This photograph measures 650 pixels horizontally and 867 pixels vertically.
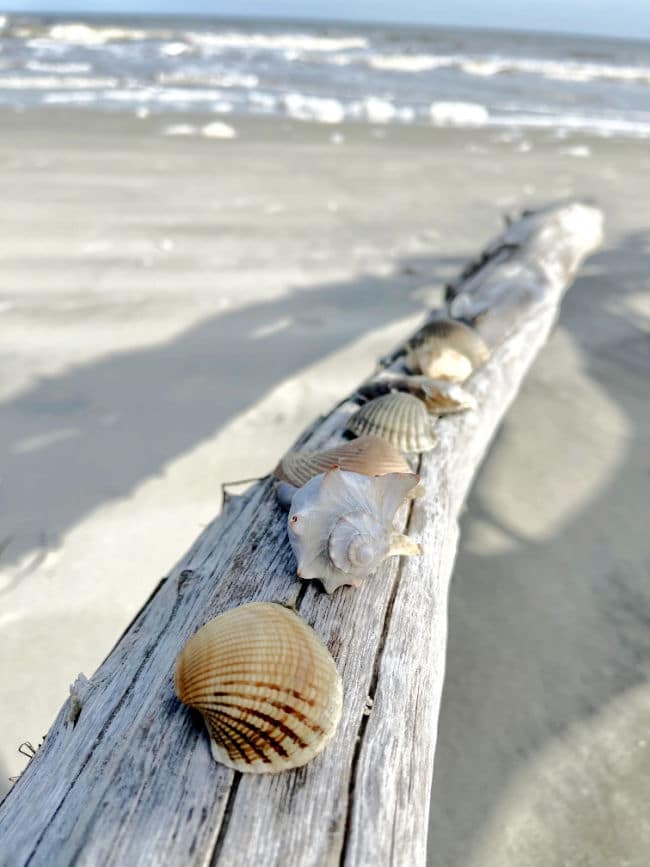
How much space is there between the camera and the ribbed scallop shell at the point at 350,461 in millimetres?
2174

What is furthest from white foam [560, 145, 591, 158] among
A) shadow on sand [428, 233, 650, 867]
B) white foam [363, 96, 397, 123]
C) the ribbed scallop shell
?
the ribbed scallop shell

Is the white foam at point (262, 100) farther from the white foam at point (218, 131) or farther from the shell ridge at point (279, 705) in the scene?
the shell ridge at point (279, 705)

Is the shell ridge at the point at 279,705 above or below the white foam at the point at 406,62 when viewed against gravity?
above

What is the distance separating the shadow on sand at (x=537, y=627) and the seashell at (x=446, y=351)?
735 mm

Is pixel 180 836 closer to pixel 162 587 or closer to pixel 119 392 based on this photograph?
pixel 162 587

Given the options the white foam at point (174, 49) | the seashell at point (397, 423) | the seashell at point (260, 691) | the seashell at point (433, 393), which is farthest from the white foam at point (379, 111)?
the seashell at point (260, 691)

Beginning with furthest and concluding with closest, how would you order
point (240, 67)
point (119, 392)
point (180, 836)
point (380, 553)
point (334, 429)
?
point (240, 67) < point (119, 392) < point (334, 429) < point (380, 553) < point (180, 836)

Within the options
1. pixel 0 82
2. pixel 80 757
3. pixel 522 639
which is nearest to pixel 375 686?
pixel 80 757

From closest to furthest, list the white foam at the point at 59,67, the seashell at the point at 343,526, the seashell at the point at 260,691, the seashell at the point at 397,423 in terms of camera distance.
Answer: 1. the seashell at the point at 260,691
2. the seashell at the point at 343,526
3. the seashell at the point at 397,423
4. the white foam at the point at 59,67

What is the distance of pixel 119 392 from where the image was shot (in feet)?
14.8

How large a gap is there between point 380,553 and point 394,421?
0.77m

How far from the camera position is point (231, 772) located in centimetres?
144

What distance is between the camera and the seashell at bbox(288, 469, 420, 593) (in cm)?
185

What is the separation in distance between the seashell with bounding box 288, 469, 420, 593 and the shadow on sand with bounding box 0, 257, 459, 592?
1761 millimetres
